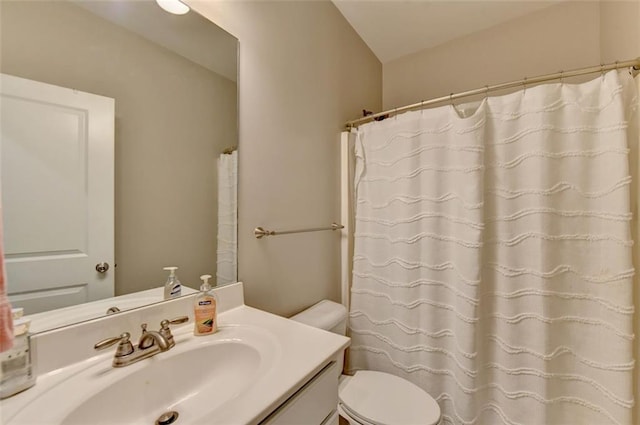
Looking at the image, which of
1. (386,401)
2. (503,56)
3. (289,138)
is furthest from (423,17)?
(386,401)

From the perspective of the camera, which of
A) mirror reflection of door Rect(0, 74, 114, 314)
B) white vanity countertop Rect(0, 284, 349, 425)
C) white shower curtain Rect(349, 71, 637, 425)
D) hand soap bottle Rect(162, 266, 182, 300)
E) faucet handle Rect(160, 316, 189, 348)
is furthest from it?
white shower curtain Rect(349, 71, 637, 425)

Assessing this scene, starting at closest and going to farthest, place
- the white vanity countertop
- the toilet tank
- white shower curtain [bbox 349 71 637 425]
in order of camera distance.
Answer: the white vanity countertop, white shower curtain [bbox 349 71 637 425], the toilet tank

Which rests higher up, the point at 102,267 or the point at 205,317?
the point at 102,267

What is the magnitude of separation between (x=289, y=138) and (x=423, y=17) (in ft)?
4.29

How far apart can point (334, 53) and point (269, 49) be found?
58cm

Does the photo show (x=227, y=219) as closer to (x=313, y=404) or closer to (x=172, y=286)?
(x=172, y=286)

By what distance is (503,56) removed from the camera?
6.03ft

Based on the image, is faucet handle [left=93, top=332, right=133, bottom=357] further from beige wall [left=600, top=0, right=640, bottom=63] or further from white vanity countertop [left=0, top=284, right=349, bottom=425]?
beige wall [left=600, top=0, right=640, bottom=63]

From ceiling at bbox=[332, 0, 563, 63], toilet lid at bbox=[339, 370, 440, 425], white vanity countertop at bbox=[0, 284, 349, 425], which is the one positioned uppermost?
ceiling at bbox=[332, 0, 563, 63]

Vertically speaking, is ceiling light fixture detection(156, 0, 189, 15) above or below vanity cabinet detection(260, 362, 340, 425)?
above

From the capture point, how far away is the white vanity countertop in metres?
0.53

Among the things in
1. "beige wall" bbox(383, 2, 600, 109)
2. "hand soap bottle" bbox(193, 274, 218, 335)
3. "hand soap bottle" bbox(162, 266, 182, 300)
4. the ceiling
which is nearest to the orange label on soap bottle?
"hand soap bottle" bbox(193, 274, 218, 335)

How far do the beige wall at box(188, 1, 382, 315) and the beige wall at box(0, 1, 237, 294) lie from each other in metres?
0.14

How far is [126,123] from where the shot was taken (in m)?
0.83
